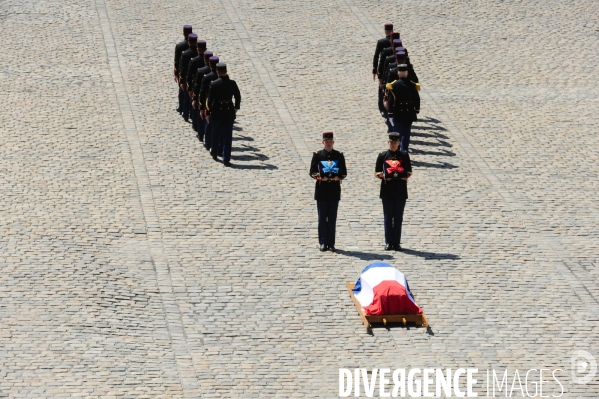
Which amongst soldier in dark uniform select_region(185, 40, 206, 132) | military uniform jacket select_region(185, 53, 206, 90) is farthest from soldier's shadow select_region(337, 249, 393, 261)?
military uniform jacket select_region(185, 53, 206, 90)

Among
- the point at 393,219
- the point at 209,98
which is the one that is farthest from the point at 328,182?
the point at 209,98

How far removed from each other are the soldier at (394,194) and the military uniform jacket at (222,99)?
14.2 feet

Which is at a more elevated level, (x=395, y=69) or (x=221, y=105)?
(x=395, y=69)

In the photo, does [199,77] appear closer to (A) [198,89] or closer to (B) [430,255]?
(A) [198,89]

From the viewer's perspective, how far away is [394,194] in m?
18.2

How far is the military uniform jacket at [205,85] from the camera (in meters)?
22.2

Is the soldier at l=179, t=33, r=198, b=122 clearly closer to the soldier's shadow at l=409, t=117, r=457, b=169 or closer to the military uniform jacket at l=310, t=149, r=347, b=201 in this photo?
the soldier's shadow at l=409, t=117, r=457, b=169

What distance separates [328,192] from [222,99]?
4359mm

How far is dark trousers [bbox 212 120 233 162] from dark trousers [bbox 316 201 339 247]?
3686 mm

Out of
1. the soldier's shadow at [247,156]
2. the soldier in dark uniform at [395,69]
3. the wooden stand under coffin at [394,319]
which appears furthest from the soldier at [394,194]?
the soldier in dark uniform at [395,69]

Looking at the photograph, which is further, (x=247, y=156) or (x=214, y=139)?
(x=247, y=156)

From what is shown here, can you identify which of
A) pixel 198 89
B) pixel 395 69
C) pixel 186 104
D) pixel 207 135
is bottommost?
pixel 207 135

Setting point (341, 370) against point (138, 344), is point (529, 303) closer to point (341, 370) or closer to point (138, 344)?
point (341, 370)

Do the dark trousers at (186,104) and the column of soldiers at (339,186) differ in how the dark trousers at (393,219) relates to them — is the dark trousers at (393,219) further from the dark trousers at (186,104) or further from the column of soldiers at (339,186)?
the dark trousers at (186,104)
